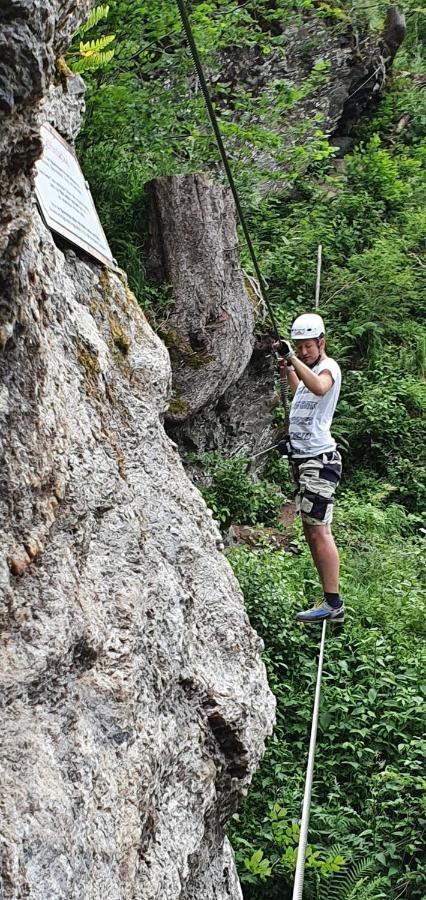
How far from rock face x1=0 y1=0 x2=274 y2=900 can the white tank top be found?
2.27 meters

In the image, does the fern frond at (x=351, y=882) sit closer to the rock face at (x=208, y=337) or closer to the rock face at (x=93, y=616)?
the rock face at (x=93, y=616)

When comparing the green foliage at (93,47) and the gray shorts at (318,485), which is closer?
the green foliage at (93,47)

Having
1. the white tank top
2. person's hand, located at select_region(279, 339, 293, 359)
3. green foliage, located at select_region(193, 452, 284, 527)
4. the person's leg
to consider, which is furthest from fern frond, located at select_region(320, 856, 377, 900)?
green foliage, located at select_region(193, 452, 284, 527)

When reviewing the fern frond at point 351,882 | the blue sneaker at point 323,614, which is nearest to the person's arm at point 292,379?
the blue sneaker at point 323,614

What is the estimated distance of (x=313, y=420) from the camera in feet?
18.8

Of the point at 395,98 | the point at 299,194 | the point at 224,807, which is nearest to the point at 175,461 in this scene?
the point at 224,807

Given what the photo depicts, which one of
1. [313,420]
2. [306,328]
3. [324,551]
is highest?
[306,328]

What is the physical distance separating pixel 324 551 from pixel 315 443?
85 centimetres

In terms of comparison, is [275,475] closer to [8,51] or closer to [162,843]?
[162,843]

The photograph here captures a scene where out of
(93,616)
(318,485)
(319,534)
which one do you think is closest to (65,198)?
(93,616)

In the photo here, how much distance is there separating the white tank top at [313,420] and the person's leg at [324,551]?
1.99 feet

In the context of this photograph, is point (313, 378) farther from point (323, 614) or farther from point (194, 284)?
point (194, 284)

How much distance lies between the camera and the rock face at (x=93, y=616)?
1.87m

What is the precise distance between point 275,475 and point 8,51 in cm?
803
